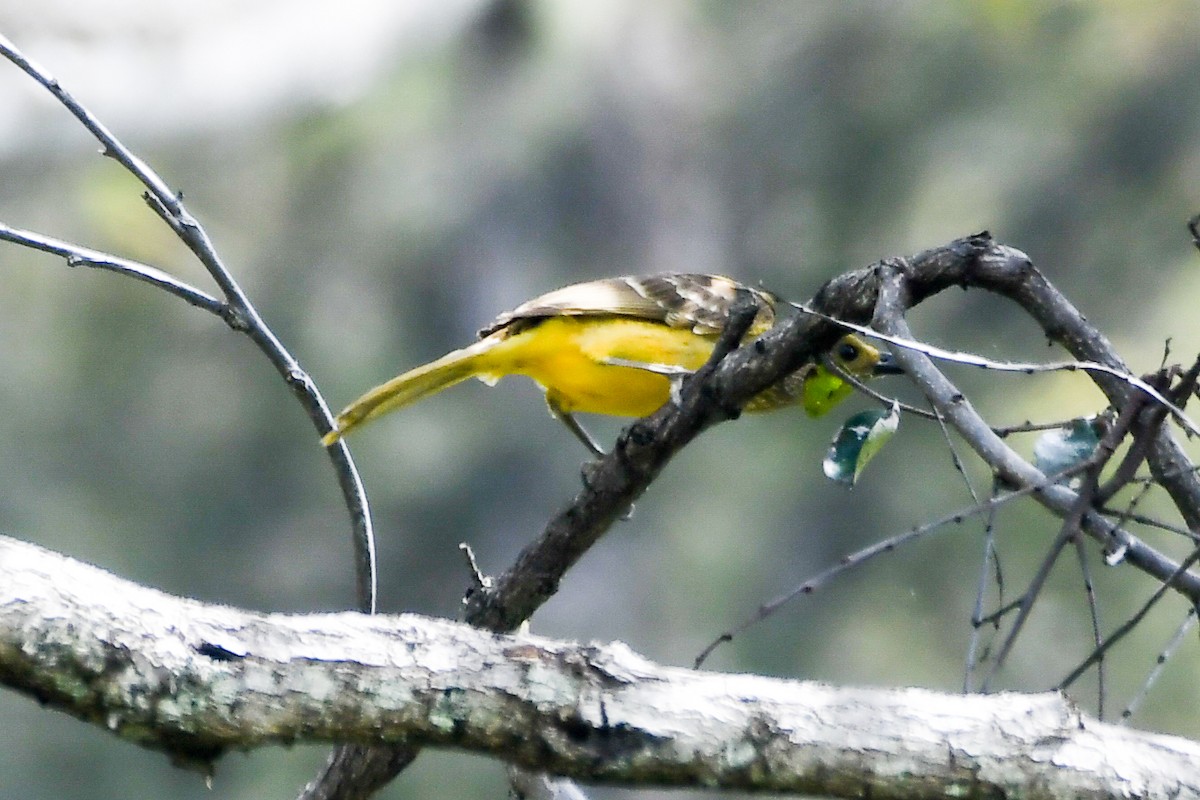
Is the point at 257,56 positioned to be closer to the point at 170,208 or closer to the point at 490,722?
the point at 170,208

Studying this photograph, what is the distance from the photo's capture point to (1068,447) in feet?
7.86

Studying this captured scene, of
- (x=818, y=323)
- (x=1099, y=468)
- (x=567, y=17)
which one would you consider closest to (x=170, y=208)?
(x=818, y=323)

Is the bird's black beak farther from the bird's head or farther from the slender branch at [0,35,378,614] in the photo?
the slender branch at [0,35,378,614]

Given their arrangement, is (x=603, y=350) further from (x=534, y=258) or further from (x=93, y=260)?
(x=534, y=258)

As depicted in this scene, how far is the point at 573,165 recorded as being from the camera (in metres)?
7.59

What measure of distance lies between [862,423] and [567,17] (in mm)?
5705

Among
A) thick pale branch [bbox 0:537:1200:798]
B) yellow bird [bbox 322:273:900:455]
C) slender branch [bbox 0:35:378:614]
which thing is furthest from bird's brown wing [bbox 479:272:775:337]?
thick pale branch [bbox 0:537:1200:798]

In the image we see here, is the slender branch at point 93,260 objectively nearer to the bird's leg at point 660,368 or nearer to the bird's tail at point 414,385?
the bird's tail at point 414,385

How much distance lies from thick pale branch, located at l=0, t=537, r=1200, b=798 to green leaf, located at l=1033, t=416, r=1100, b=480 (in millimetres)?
574

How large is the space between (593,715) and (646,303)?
2.07 metres

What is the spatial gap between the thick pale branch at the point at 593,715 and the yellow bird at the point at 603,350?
1.73 metres

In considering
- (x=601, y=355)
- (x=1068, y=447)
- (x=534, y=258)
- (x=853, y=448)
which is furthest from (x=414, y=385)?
(x=534, y=258)

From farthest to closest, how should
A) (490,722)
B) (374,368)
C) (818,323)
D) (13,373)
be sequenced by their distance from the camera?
1. (13,373)
2. (374,368)
3. (818,323)
4. (490,722)

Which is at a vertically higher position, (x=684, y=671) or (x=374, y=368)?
(x=374, y=368)
